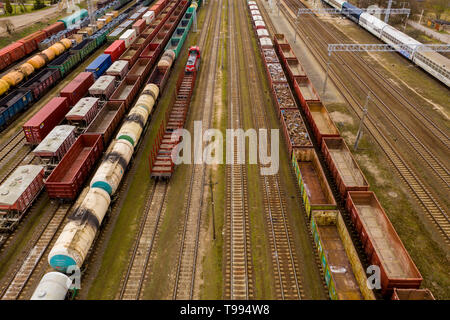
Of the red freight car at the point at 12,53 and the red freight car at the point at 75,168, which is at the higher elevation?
the red freight car at the point at 12,53

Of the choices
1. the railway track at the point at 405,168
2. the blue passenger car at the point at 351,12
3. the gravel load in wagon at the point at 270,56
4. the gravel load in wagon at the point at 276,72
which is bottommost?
the railway track at the point at 405,168

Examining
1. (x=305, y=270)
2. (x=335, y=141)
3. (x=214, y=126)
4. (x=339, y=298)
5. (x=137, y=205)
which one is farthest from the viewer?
(x=214, y=126)

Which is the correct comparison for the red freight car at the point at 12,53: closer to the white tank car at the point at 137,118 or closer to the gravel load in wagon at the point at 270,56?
the white tank car at the point at 137,118

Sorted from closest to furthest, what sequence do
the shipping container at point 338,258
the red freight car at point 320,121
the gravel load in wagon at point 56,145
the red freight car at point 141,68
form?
the shipping container at point 338,258
the gravel load in wagon at point 56,145
the red freight car at point 320,121
the red freight car at point 141,68

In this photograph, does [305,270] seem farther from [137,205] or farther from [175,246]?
[137,205]

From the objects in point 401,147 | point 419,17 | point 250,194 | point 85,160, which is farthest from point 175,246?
point 419,17

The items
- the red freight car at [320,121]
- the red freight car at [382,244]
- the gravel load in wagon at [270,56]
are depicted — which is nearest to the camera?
the red freight car at [382,244]

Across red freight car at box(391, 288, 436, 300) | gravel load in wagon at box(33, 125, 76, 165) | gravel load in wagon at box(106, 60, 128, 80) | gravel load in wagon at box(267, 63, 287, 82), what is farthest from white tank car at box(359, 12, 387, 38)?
gravel load in wagon at box(33, 125, 76, 165)

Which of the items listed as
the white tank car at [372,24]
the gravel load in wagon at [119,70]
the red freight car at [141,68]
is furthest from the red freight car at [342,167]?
the white tank car at [372,24]
